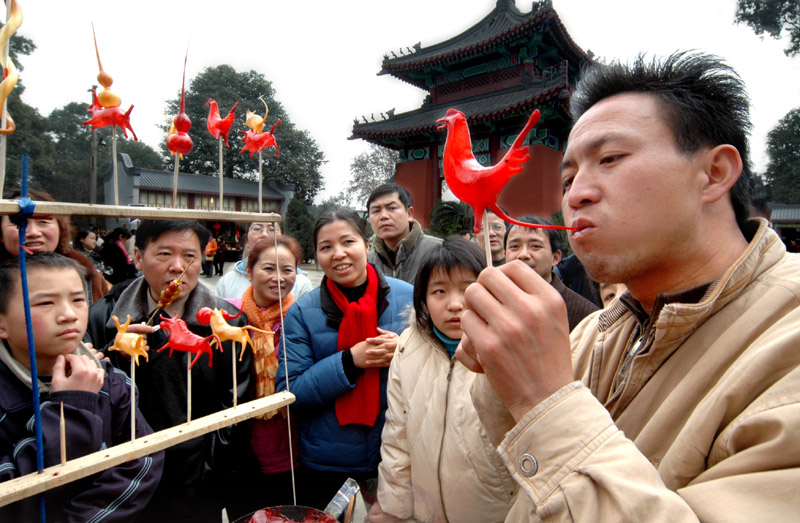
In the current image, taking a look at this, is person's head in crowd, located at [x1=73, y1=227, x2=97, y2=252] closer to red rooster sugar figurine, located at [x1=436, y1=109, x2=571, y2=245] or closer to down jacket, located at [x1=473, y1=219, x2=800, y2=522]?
red rooster sugar figurine, located at [x1=436, y1=109, x2=571, y2=245]

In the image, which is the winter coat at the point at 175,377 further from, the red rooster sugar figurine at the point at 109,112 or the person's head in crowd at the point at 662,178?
the person's head in crowd at the point at 662,178

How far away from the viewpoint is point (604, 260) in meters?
0.88

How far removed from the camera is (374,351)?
6.65ft

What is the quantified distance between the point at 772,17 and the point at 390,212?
881 inches

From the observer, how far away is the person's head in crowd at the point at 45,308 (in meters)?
1.17

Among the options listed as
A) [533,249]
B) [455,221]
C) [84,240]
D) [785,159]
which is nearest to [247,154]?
[455,221]

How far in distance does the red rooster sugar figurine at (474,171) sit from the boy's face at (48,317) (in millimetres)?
1087

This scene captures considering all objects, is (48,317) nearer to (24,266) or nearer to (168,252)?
(24,266)

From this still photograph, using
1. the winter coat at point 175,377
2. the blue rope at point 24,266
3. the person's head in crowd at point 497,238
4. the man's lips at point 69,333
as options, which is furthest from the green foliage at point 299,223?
the blue rope at point 24,266

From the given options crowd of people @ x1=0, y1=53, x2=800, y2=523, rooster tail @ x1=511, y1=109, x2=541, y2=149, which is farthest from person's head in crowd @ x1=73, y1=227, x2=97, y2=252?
rooster tail @ x1=511, y1=109, x2=541, y2=149

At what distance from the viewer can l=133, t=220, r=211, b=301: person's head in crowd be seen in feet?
5.58

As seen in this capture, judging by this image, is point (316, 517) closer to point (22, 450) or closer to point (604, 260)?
point (22, 450)

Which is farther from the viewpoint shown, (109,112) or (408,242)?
(408,242)

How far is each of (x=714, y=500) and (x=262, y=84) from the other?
96.7 ft
